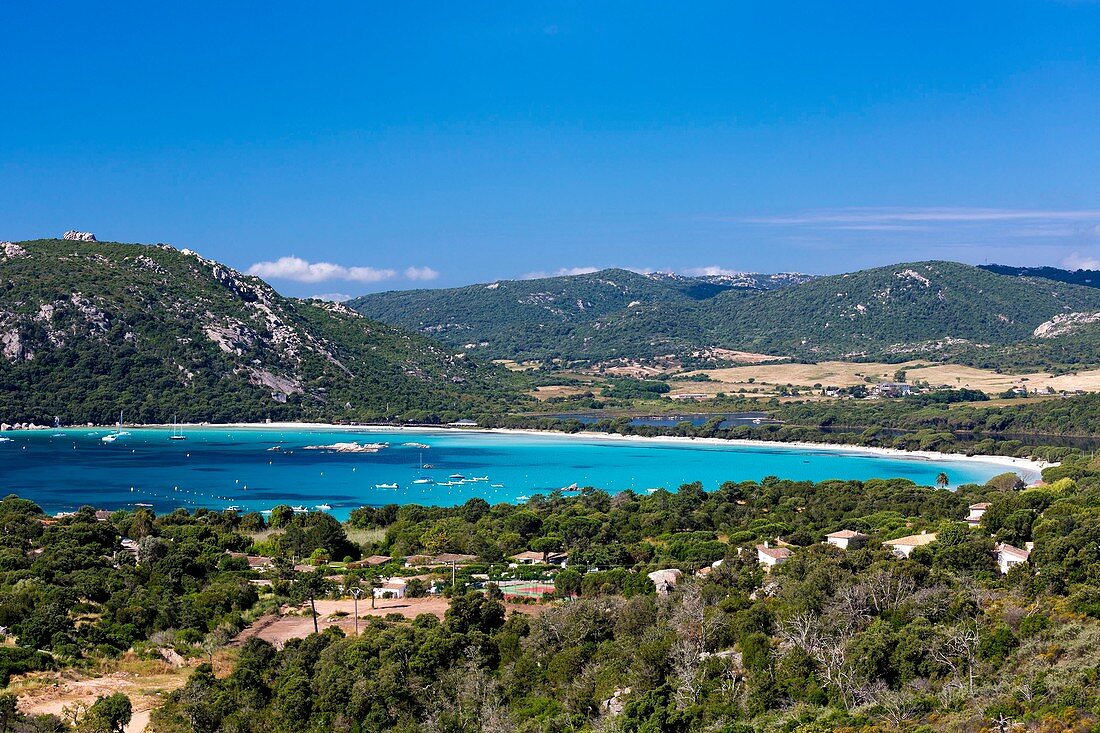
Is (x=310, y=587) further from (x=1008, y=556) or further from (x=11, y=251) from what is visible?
(x=11, y=251)

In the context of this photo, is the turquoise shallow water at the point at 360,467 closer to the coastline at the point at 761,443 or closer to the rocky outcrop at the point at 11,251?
the coastline at the point at 761,443

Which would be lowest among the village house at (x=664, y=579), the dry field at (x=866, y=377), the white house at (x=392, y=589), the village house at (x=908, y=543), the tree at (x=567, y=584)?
the white house at (x=392, y=589)

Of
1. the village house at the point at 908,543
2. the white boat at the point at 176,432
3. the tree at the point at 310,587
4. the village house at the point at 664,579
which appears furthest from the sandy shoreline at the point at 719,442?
the tree at the point at 310,587

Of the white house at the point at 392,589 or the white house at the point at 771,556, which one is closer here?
the white house at the point at 392,589

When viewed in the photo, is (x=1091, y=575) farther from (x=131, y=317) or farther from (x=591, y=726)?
(x=131, y=317)

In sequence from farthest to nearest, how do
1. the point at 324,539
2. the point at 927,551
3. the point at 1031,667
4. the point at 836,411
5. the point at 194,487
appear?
the point at 836,411 < the point at 194,487 < the point at 324,539 < the point at 927,551 < the point at 1031,667

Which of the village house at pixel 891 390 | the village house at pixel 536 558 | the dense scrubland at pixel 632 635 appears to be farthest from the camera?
the village house at pixel 891 390

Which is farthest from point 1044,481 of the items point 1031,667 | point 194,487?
point 194,487
